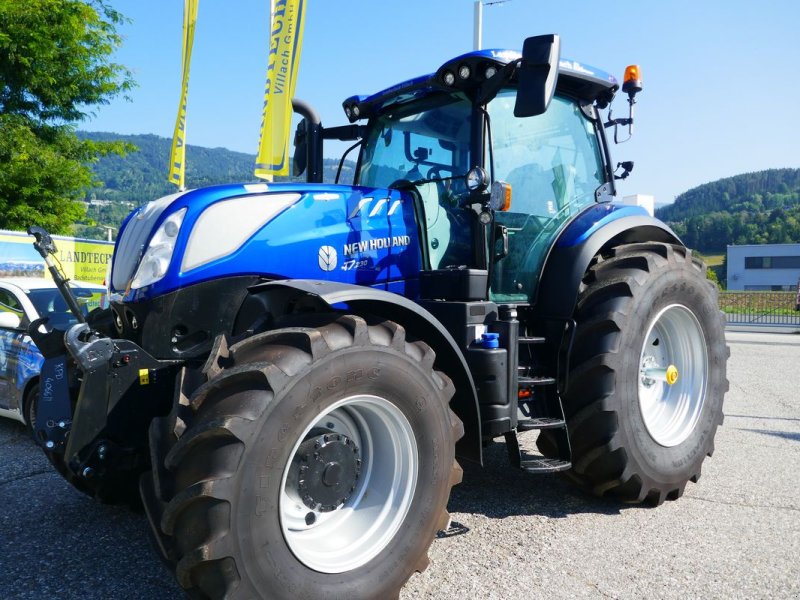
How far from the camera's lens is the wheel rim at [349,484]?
2.66 metres

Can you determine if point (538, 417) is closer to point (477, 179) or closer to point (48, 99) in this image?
point (477, 179)

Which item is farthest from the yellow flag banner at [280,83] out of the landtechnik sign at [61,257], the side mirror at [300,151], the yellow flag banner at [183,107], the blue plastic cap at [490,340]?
the blue plastic cap at [490,340]

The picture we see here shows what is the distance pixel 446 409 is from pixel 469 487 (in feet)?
5.11

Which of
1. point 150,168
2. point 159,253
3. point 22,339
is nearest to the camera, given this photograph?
point 159,253

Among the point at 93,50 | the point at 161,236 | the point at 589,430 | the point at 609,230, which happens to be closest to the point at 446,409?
the point at 589,430

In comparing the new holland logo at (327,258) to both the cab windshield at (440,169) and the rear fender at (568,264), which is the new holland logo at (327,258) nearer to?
the cab windshield at (440,169)

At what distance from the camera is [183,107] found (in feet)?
37.1

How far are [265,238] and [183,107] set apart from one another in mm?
9228

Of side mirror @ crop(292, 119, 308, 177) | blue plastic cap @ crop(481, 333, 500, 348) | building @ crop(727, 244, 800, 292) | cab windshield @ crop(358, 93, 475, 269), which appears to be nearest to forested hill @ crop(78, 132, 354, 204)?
building @ crop(727, 244, 800, 292)

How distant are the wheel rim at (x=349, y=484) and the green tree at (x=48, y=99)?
10.8 meters

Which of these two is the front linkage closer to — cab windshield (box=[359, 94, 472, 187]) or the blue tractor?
the blue tractor

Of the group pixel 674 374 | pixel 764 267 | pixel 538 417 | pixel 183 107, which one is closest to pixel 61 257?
pixel 183 107

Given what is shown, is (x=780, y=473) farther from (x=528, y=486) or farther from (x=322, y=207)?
(x=322, y=207)

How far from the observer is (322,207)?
133 inches
